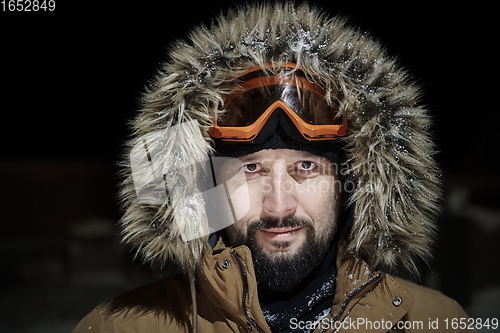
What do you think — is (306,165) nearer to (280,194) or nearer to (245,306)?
(280,194)

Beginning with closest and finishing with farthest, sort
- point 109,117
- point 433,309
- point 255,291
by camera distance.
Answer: point 255,291
point 433,309
point 109,117

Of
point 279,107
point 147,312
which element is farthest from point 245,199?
point 147,312

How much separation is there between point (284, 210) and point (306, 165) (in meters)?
0.19

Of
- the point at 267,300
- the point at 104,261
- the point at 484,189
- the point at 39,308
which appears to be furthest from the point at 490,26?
the point at 39,308

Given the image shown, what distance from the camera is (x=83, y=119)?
2.12 meters

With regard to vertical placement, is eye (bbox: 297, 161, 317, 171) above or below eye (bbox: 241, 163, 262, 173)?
below

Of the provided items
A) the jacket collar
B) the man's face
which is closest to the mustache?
the man's face

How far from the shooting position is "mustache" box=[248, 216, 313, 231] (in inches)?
62.7

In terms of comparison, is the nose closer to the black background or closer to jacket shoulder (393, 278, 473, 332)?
jacket shoulder (393, 278, 473, 332)

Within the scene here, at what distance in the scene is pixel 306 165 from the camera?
1622 millimetres

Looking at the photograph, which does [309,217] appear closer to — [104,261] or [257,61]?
[257,61]

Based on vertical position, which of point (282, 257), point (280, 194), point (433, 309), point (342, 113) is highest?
point (342, 113)

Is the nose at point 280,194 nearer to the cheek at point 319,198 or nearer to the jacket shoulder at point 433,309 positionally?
the cheek at point 319,198

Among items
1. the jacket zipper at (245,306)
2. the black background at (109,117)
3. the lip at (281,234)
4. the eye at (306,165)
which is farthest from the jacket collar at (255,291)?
the black background at (109,117)
